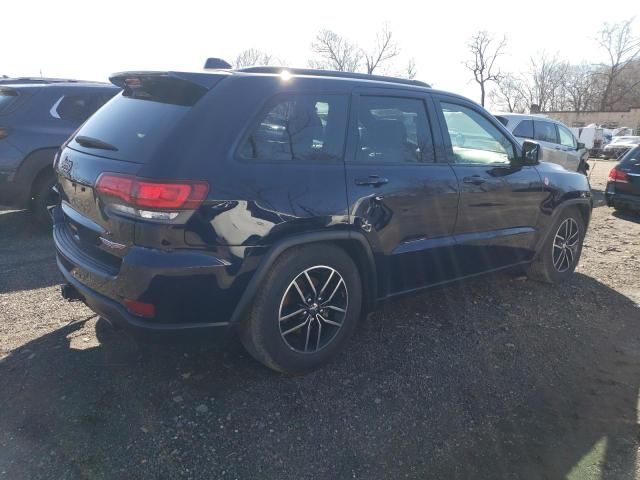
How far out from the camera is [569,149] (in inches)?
468

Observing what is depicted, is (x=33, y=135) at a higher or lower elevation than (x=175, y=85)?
lower

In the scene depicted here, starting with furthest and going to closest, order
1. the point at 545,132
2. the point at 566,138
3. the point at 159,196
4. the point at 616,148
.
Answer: the point at 616,148, the point at 566,138, the point at 545,132, the point at 159,196

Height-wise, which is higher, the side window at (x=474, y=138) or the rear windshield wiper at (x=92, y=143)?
the side window at (x=474, y=138)

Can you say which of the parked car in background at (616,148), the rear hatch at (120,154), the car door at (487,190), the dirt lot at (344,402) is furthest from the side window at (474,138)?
the parked car in background at (616,148)

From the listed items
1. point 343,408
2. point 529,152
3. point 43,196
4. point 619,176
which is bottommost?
point 343,408

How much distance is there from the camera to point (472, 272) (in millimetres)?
3992

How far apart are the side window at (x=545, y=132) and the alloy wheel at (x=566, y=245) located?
6.74 m

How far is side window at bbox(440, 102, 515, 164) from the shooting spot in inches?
150

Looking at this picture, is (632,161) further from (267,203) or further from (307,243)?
(267,203)

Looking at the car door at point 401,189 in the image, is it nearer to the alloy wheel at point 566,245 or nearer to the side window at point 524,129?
the alloy wheel at point 566,245

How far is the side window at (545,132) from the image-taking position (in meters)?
11.1

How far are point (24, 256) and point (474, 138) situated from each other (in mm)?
4702

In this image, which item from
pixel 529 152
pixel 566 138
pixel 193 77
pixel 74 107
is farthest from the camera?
pixel 566 138

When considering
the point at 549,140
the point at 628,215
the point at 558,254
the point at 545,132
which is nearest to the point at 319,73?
the point at 558,254
